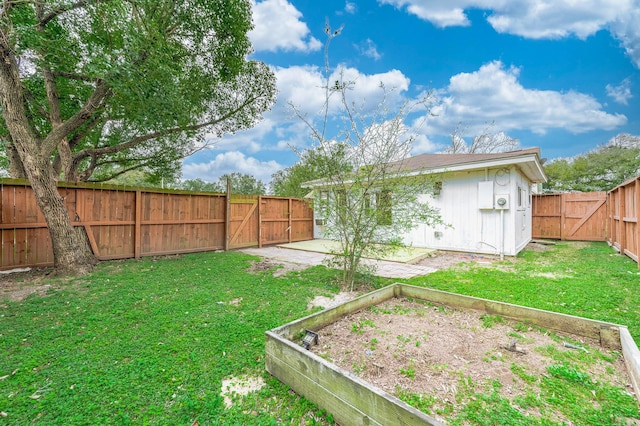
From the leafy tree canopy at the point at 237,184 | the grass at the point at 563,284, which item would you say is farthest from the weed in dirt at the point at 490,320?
the leafy tree canopy at the point at 237,184

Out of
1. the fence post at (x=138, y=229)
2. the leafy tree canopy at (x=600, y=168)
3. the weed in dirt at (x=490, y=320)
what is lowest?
the weed in dirt at (x=490, y=320)

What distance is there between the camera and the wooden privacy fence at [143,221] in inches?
202

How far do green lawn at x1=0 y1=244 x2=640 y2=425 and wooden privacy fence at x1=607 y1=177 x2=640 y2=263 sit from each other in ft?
3.71

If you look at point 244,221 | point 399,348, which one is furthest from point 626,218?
point 244,221

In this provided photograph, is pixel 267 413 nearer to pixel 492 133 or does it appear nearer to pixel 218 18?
pixel 218 18

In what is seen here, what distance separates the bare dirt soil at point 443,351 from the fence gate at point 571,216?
10.7m

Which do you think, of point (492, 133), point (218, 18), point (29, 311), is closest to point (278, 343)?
point (29, 311)

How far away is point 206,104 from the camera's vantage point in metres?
8.25

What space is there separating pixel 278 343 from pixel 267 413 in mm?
440

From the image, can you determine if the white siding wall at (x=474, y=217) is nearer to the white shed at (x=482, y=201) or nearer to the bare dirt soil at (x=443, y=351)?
the white shed at (x=482, y=201)

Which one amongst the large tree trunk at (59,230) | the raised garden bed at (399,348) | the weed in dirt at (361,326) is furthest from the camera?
the large tree trunk at (59,230)

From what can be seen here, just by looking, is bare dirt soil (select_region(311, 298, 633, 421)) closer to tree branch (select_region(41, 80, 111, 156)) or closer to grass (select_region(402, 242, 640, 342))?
grass (select_region(402, 242, 640, 342))

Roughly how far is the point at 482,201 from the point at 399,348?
620cm

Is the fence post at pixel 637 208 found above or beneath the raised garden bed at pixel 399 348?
above
